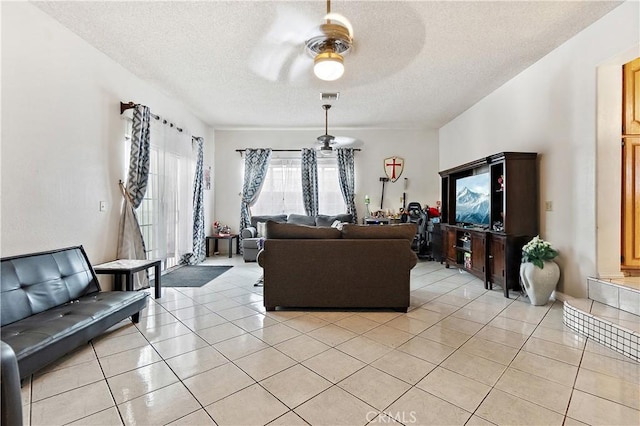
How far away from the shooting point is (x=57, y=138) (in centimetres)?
273

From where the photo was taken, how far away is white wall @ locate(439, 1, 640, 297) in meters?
2.80

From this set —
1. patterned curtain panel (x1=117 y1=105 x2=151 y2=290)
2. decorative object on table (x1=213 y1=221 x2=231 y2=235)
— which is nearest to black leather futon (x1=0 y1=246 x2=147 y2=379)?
patterned curtain panel (x1=117 y1=105 x2=151 y2=290)

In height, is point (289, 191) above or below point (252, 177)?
below

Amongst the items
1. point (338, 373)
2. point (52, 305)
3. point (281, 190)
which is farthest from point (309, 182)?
point (338, 373)

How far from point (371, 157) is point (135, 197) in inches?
194

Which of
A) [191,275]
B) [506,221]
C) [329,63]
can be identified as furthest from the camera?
[191,275]

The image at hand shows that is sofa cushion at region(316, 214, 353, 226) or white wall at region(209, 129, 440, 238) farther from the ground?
white wall at region(209, 129, 440, 238)

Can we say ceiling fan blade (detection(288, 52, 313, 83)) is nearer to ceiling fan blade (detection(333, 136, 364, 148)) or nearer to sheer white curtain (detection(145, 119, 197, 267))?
sheer white curtain (detection(145, 119, 197, 267))

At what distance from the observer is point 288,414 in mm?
1534

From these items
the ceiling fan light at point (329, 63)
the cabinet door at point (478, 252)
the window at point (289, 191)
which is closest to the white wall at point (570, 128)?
the cabinet door at point (478, 252)

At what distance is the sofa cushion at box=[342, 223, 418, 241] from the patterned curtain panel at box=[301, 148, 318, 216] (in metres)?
3.66

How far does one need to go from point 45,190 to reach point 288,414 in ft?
9.38

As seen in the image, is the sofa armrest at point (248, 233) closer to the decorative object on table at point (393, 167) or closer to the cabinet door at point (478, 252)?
the decorative object on table at point (393, 167)

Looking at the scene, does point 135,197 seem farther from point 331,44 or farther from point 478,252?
point 478,252
